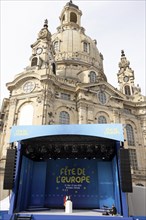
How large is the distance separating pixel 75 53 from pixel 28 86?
16707 millimetres

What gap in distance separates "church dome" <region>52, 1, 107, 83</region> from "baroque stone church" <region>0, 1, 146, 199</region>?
0.64 ft

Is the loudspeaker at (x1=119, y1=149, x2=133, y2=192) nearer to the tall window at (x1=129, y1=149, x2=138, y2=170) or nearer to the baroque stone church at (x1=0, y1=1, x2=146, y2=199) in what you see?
the baroque stone church at (x1=0, y1=1, x2=146, y2=199)

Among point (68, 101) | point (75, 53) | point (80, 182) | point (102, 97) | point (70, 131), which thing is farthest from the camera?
point (75, 53)

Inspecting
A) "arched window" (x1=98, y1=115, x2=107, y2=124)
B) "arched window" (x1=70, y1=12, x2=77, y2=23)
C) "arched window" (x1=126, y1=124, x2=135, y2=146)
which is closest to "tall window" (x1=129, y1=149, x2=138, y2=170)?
"arched window" (x1=126, y1=124, x2=135, y2=146)

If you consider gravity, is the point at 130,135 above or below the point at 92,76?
below

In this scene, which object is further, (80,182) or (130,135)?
(130,135)

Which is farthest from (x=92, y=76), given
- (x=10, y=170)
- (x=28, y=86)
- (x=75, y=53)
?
(x=10, y=170)

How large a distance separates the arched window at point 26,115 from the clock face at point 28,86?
224 cm

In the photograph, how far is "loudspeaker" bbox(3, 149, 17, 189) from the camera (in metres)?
12.4

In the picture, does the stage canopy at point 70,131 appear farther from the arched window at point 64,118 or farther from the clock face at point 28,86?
the clock face at point 28,86

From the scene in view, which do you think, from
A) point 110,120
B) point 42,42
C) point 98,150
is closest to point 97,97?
point 110,120

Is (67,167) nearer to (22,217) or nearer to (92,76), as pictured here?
(22,217)

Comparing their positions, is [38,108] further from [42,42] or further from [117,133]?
[117,133]

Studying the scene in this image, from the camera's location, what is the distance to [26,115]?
89.7 ft
